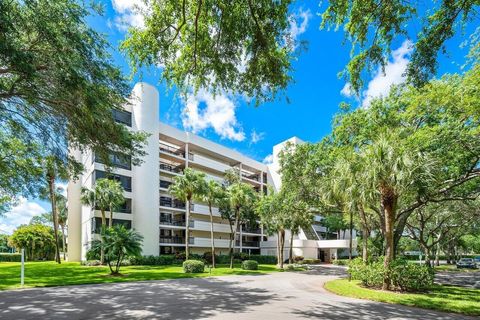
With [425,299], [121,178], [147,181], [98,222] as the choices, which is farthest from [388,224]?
[98,222]

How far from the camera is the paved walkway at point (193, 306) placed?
11.1 meters

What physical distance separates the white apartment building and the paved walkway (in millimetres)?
19566

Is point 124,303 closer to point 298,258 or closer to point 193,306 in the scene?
point 193,306

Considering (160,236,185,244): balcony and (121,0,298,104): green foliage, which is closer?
(121,0,298,104): green foliage

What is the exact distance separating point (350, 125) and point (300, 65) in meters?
12.2

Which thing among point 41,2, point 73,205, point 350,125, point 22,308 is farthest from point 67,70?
point 73,205

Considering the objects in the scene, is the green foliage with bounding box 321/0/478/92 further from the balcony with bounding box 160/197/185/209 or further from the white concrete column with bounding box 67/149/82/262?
the white concrete column with bounding box 67/149/82/262

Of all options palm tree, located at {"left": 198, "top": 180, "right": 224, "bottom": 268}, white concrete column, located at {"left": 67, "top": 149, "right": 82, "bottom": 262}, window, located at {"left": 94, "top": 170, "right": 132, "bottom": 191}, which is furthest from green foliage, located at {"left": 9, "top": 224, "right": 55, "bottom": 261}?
palm tree, located at {"left": 198, "top": 180, "right": 224, "bottom": 268}

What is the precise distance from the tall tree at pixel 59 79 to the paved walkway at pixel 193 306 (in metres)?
6.01

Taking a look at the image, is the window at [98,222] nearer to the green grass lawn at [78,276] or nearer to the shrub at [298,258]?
the green grass lawn at [78,276]

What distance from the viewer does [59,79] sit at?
964 cm

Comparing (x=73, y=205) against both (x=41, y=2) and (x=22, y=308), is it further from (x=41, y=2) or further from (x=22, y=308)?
(x=41, y=2)

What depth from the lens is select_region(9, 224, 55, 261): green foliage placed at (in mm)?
52281

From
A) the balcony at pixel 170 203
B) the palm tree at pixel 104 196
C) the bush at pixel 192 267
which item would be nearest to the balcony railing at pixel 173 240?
the balcony at pixel 170 203
